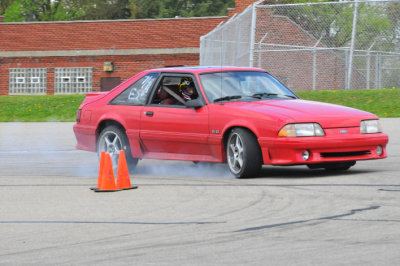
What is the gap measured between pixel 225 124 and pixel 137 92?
74.5 inches

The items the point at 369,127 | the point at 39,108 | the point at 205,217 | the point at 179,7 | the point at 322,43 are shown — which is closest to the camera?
the point at 205,217

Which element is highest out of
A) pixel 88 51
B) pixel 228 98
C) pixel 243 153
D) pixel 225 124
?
pixel 88 51

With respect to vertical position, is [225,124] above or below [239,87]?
below

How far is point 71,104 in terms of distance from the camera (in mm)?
28625

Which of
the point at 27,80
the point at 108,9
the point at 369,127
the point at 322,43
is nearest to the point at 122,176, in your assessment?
the point at 369,127

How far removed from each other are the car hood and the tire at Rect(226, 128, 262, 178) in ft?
1.07

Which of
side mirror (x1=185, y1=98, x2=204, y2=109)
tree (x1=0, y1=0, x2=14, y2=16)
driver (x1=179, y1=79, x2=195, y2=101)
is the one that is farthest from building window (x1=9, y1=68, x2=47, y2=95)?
side mirror (x1=185, y1=98, x2=204, y2=109)

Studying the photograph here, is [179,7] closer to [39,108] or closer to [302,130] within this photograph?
[39,108]

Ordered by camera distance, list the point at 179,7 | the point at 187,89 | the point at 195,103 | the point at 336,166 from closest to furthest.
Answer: the point at 195,103, the point at 336,166, the point at 187,89, the point at 179,7

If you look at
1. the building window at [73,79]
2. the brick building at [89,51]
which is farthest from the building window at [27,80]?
the building window at [73,79]

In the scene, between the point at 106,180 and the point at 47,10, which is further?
the point at 47,10

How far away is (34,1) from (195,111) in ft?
209

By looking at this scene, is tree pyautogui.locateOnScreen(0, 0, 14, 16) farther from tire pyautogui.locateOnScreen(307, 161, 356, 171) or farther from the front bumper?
the front bumper

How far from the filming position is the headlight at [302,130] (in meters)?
9.55
